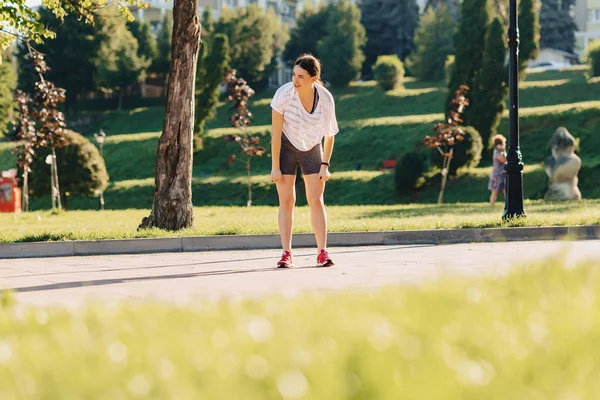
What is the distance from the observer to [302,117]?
30.4ft

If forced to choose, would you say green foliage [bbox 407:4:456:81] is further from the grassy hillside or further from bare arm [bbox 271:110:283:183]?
Result: bare arm [bbox 271:110:283:183]

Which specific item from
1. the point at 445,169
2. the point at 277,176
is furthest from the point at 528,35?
the point at 277,176

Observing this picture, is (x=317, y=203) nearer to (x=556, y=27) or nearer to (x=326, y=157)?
(x=326, y=157)

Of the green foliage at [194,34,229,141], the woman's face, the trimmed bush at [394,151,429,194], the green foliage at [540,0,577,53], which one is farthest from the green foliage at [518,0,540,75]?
the green foliage at [540,0,577,53]

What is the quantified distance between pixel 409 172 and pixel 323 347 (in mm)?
30229

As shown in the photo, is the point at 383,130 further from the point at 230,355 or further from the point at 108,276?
the point at 230,355

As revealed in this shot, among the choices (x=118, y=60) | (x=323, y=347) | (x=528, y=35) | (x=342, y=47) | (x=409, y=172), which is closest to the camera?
(x=323, y=347)

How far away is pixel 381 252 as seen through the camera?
37.0 ft

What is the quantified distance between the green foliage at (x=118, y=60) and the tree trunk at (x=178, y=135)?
164ft

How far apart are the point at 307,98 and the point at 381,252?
275cm

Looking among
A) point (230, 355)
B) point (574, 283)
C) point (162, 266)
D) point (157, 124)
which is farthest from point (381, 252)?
point (157, 124)

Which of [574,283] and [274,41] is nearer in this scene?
[574,283]

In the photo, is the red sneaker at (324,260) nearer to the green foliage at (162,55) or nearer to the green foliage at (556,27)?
the green foliage at (162,55)

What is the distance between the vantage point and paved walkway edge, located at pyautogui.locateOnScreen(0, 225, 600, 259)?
12.5 metres
